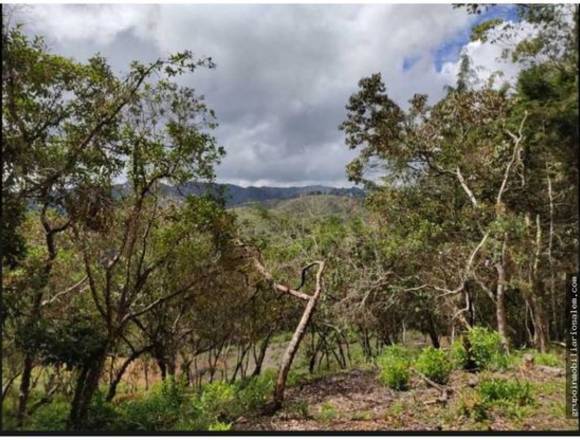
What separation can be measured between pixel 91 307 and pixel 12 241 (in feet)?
20.3

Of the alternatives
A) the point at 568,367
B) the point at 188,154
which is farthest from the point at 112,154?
the point at 568,367

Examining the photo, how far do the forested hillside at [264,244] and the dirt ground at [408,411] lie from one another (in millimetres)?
47

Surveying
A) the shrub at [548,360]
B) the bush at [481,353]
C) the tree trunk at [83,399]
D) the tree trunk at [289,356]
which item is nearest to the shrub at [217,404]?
the tree trunk at [289,356]

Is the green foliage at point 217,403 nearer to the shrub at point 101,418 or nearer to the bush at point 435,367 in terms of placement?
the shrub at point 101,418

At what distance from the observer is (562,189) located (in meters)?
13.3

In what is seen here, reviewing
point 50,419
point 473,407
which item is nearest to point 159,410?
point 50,419

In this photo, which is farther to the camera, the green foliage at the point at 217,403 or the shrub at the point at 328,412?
the green foliage at the point at 217,403

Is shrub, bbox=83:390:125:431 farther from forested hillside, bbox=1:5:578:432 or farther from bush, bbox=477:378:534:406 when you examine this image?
bush, bbox=477:378:534:406

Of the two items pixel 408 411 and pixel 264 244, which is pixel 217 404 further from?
pixel 264 244

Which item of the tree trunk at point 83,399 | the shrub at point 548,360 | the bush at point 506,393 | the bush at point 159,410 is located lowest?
the bush at point 159,410

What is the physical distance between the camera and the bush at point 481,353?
33.1 ft

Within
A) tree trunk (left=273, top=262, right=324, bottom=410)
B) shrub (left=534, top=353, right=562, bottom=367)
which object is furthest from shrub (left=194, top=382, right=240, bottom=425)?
shrub (left=534, top=353, right=562, bottom=367)

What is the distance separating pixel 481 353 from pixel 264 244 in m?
5.41

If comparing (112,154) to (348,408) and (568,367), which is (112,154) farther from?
(568,367)
